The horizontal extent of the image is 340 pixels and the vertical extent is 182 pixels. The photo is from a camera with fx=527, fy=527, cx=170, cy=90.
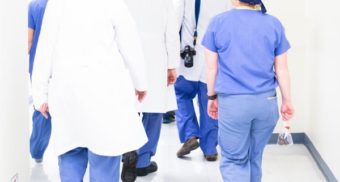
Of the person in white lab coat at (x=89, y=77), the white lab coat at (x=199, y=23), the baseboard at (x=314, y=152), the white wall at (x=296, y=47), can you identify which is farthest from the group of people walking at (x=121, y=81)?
the white wall at (x=296, y=47)

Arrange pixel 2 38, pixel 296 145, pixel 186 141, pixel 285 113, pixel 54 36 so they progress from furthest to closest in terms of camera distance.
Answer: pixel 296 145, pixel 186 141, pixel 285 113, pixel 54 36, pixel 2 38

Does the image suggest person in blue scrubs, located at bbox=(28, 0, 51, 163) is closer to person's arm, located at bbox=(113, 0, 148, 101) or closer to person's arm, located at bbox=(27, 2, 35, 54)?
person's arm, located at bbox=(27, 2, 35, 54)

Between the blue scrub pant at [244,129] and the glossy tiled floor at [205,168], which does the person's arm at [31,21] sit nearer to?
the glossy tiled floor at [205,168]

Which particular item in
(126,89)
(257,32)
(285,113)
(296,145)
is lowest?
(296,145)

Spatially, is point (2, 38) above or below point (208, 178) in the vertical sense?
above

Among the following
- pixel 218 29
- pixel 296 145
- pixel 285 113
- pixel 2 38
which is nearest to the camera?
pixel 2 38

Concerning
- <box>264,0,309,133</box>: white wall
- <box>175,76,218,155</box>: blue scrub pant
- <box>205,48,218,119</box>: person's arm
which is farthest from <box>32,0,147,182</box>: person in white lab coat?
<box>264,0,309,133</box>: white wall

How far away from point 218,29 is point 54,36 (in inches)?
30.4

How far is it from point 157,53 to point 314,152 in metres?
1.44

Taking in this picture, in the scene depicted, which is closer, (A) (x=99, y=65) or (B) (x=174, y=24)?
(A) (x=99, y=65)

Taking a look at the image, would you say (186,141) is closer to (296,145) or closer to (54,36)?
(296,145)

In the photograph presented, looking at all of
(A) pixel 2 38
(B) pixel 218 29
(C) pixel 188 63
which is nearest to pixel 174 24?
(C) pixel 188 63

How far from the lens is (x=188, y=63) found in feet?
11.8

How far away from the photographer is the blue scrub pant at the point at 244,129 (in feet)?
8.39
